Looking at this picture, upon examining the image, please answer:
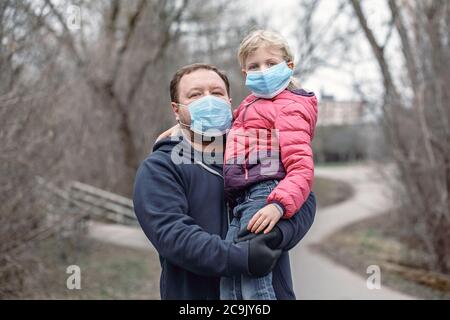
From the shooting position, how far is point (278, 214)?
2.08 metres

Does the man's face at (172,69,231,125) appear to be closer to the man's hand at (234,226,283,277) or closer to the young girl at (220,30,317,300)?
the young girl at (220,30,317,300)

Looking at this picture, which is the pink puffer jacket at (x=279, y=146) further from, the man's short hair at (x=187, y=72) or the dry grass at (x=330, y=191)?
the dry grass at (x=330, y=191)

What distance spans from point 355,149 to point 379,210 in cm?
3358

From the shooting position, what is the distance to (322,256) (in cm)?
1349

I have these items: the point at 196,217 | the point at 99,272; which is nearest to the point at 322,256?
the point at 99,272

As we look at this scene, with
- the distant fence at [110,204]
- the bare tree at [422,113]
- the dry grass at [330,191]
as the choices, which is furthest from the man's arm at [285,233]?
the dry grass at [330,191]

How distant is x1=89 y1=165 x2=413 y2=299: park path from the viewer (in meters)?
8.62

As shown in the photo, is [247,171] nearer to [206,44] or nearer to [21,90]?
[21,90]

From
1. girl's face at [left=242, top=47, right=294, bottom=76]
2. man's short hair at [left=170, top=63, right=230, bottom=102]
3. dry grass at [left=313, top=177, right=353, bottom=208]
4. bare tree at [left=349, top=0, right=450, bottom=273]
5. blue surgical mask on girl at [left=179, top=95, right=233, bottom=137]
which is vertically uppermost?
dry grass at [left=313, top=177, right=353, bottom=208]

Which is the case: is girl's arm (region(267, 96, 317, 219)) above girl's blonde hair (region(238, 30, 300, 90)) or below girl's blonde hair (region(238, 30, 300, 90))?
below

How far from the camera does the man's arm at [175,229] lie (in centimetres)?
199

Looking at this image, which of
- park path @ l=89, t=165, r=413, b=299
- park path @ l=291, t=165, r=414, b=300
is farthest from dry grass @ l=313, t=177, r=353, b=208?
park path @ l=291, t=165, r=414, b=300

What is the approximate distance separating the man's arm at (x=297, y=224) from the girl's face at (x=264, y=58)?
61 cm

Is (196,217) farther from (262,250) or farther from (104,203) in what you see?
(104,203)
